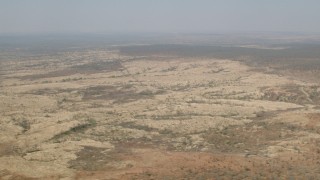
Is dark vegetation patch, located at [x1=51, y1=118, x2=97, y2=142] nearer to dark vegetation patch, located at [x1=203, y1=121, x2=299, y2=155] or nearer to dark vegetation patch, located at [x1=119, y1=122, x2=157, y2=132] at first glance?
dark vegetation patch, located at [x1=119, y1=122, x2=157, y2=132]

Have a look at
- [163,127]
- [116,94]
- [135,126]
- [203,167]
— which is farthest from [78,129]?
[116,94]

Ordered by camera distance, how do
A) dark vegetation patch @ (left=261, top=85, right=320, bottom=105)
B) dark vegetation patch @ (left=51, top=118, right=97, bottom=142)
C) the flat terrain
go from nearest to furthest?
the flat terrain < dark vegetation patch @ (left=51, top=118, right=97, bottom=142) < dark vegetation patch @ (left=261, top=85, right=320, bottom=105)

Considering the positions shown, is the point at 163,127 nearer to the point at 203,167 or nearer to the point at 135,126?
the point at 135,126

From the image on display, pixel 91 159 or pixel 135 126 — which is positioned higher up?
pixel 91 159

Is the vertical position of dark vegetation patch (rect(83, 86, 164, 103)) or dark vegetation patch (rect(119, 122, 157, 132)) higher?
dark vegetation patch (rect(119, 122, 157, 132))

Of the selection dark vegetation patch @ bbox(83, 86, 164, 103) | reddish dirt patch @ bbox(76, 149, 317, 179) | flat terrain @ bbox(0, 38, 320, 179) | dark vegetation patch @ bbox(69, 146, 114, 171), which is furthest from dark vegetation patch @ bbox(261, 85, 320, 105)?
dark vegetation patch @ bbox(69, 146, 114, 171)

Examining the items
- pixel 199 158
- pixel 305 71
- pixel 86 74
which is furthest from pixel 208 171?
pixel 86 74
